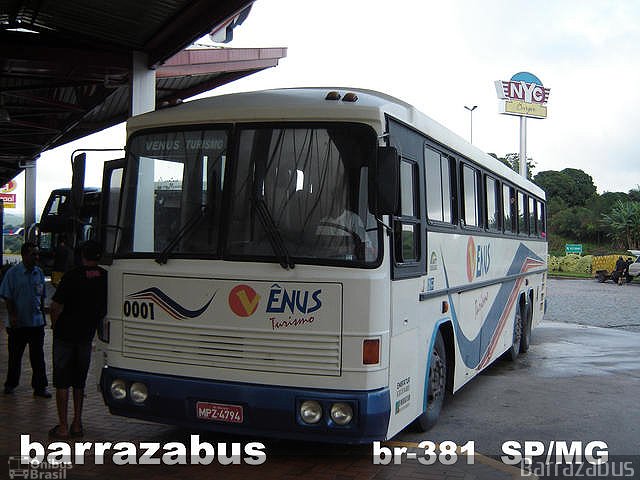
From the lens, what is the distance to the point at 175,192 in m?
5.90

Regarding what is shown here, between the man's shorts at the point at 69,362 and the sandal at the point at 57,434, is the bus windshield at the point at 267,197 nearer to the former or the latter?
the man's shorts at the point at 69,362

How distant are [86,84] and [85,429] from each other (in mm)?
13157

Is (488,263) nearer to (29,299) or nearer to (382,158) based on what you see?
(382,158)

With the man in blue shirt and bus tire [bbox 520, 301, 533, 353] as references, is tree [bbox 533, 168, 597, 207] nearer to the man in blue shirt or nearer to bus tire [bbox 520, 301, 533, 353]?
bus tire [bbox 520, 301, 533, 353]

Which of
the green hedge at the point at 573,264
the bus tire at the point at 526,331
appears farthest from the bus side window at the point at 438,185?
the green hedge at the point at 573,264

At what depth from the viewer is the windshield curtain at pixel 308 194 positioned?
5.45 metres

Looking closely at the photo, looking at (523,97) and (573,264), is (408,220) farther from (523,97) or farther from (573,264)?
(523,97)

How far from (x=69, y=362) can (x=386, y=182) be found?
3.30 meters

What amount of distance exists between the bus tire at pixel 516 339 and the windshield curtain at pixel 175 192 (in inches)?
286

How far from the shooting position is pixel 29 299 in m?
8.27

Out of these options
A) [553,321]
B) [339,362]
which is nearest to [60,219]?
[339,362]

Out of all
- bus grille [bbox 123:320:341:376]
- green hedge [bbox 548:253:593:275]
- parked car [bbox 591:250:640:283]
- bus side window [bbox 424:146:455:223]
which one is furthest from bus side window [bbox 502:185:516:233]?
green hedge [bbox 548:253:593:275]

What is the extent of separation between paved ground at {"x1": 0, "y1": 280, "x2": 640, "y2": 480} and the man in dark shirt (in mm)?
391
